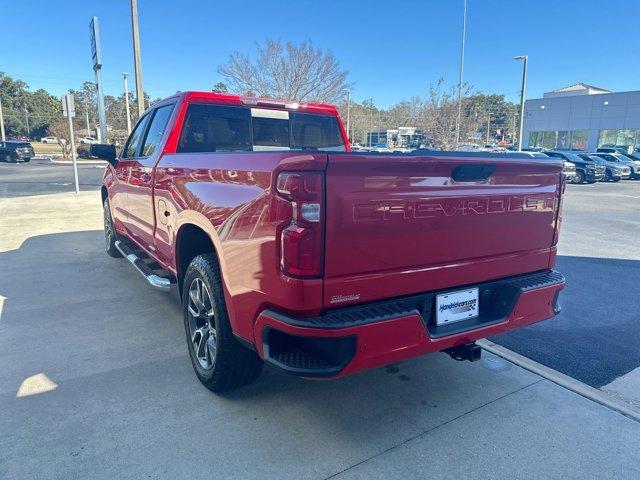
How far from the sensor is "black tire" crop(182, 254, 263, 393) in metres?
2.78

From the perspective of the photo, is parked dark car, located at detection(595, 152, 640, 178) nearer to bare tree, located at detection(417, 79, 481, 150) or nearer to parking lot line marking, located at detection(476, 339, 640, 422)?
bare tree, located at detection(417, 79, 481, 150)

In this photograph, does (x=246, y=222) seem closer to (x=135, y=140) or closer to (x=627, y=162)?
(x=135, y=140)

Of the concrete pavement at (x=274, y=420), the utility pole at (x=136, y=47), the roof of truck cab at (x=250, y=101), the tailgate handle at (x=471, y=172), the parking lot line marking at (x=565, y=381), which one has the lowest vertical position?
the concrete pavement at (x=274, y=420)

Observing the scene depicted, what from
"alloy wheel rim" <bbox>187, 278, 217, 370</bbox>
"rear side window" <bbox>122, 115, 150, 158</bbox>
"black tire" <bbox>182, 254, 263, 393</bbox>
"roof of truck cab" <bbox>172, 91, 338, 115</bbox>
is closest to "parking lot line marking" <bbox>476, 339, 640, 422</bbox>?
"black tire" <bbox>182, 254, 263, 393</bbox>

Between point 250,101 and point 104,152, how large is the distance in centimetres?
202

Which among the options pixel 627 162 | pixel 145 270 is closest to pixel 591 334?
pixel 145 270

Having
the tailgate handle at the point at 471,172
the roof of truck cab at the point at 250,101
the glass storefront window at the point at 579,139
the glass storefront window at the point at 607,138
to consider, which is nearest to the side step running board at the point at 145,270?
the roof of truck cab at the point at 250,101

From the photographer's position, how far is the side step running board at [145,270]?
Answer: 3.69 metres

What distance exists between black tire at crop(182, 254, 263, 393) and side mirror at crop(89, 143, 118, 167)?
9.43 feet

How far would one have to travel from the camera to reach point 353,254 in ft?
7.21

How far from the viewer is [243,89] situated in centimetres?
2072

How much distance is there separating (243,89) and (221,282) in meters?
19.4

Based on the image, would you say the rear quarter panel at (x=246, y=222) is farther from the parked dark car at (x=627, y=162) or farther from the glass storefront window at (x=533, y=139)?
the glass storefront window at (x=533, y=139)

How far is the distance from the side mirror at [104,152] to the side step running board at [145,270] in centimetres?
102
